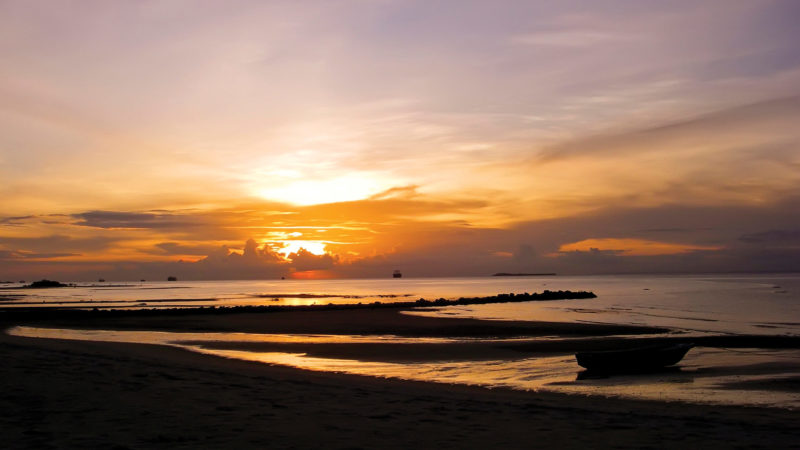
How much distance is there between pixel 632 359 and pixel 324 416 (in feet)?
38.7

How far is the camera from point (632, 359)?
1939cm

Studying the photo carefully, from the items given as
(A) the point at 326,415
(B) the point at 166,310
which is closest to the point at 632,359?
(A) the point at 326,415

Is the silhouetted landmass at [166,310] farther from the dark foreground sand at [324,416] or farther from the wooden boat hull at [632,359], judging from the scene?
the wooden boat hull at [632,359]

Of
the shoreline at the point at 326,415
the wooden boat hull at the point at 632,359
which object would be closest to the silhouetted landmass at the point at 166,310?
the shoreline at the point at 326,415

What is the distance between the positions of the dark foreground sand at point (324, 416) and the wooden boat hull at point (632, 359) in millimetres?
4829

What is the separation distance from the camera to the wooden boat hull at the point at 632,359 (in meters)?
19.0

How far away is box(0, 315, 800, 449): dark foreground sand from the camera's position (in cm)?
969

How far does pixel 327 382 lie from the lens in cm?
1591

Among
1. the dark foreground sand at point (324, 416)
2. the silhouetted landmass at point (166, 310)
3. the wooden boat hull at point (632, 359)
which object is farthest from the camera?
the silhouetted landmass at point (166, 310)

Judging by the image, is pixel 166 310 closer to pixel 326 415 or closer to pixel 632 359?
pixel 632 359

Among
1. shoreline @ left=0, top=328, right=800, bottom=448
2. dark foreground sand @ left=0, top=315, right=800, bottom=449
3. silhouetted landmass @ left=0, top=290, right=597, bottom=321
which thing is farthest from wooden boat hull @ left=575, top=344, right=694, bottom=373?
silhouetted landmass @ left=0, top=290, right=597, bottom=321

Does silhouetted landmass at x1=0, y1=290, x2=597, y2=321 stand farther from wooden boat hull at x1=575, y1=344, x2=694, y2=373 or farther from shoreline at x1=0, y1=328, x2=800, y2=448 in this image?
wooden boat hull at x1=575, y1=344, x2=694, y2=373

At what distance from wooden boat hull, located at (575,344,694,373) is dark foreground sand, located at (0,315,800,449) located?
190 inches

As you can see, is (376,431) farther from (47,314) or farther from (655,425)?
(47,314)
